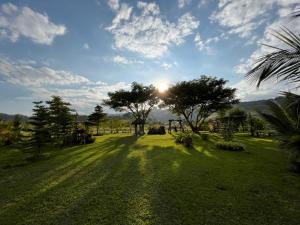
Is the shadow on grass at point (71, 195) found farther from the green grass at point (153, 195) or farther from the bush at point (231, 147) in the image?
the bush at point (231, 147)

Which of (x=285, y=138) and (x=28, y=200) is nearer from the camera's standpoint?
(x=28, y=200)

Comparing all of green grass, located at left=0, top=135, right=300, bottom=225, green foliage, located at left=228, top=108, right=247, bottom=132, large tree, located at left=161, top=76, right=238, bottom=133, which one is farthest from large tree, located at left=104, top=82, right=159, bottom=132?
green grass, located at left=0, top=135, right=300, bottom=225

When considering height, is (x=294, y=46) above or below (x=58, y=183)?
above

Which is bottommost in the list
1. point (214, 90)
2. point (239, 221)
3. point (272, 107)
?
point (239, 221)

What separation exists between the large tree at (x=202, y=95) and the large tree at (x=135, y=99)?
3.32 metres

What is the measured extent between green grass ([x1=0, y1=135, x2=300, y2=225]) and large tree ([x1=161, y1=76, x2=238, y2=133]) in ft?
53.2

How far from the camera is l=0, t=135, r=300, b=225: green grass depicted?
338 cm

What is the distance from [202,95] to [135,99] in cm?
978

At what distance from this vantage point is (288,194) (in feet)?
14.4

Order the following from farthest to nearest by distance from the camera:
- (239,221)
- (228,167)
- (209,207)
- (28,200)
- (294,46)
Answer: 1. (228,167)
2. (28,200)
3. (209,207)
4. (239,221)
5. (294,46)

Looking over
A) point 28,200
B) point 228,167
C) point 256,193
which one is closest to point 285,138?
point 228,167

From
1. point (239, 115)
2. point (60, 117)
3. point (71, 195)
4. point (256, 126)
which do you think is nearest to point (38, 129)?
point (71, 195)

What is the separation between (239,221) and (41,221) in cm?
348

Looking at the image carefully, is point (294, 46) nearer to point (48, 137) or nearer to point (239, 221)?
point (239, 221)
